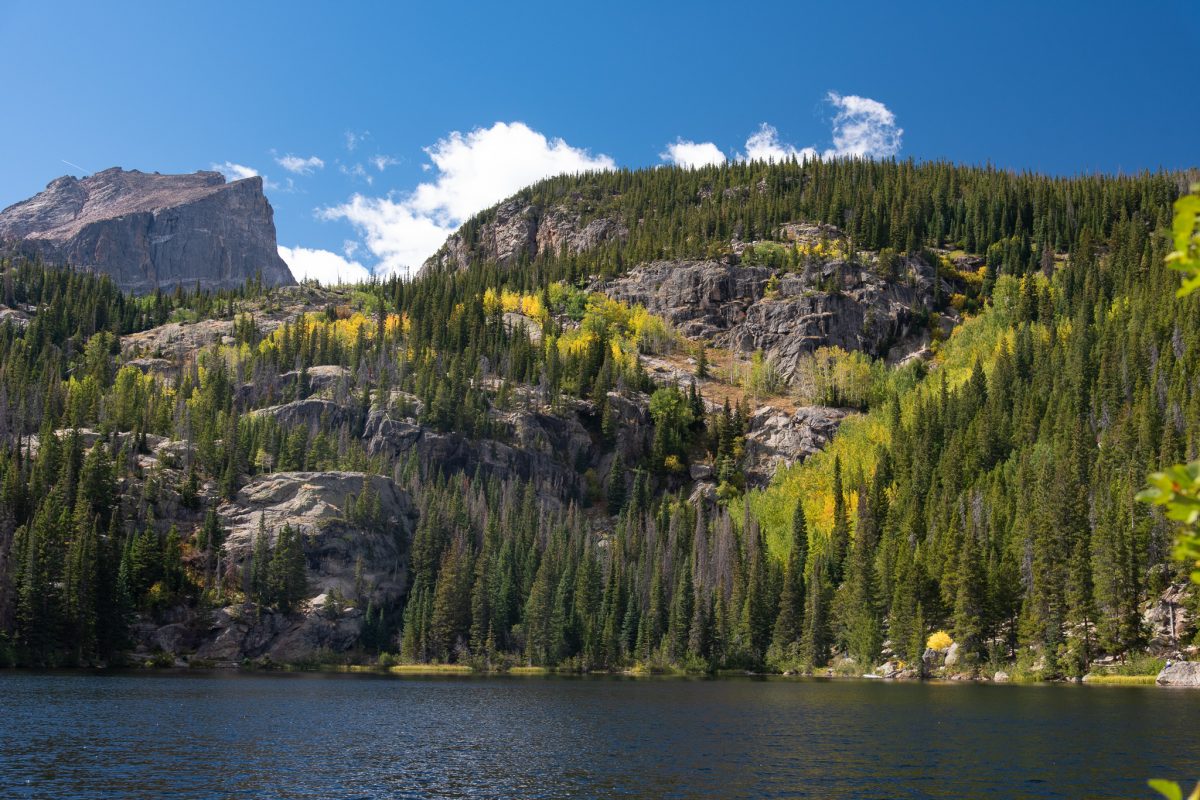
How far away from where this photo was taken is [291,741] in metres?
59.1

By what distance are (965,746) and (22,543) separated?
117473mm

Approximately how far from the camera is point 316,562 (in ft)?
509

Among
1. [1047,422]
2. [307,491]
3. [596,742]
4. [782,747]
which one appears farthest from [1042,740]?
[307,491]

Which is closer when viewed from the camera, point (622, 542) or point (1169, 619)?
point (1169, 619)

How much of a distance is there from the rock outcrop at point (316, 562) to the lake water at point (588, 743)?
151ft

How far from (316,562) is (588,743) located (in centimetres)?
10420

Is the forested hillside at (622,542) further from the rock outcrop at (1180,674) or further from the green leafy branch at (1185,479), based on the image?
the green leafy branch at (1185,479)

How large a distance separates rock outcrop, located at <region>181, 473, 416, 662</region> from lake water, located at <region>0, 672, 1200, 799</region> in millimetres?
46152

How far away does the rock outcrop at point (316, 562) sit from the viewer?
458 feet

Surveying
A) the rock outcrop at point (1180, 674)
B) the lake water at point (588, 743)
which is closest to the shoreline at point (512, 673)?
the rock outcrop at point (1180, 674)

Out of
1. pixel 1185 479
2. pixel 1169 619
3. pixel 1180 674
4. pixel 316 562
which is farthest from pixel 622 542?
pixel 1185 479

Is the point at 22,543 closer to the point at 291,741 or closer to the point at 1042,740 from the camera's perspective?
the point at 291,741

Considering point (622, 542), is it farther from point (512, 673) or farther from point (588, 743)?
point (588, 743)

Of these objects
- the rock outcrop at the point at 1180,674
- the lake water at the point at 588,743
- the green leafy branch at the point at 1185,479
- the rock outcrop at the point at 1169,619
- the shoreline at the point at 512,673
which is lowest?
the shoreline at the point at 512,673
